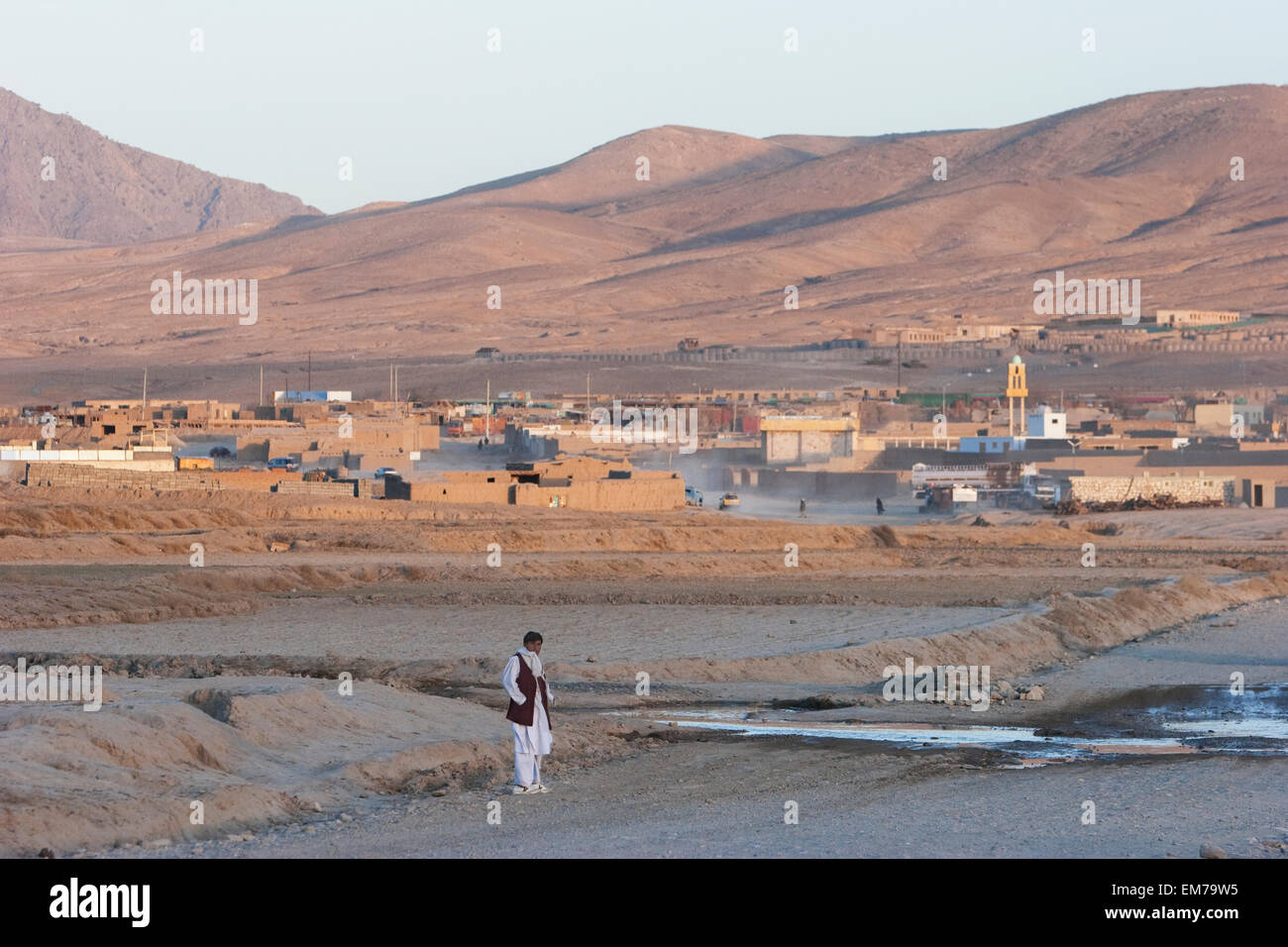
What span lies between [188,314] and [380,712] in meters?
183

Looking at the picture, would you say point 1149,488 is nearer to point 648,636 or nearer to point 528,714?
point 648,636

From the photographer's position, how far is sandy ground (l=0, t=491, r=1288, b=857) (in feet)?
35.6

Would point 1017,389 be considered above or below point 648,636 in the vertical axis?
above

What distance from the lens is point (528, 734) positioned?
11844mm

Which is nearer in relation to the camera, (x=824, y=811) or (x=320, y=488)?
(x=824, y=811)

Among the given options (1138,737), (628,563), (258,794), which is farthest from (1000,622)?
(258,794)

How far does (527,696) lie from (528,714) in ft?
0.39

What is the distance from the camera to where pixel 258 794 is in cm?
1116

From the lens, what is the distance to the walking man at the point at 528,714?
38.7 ft

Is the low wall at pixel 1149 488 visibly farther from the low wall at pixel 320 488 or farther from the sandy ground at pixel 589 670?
the low wall at pixel 320 488
